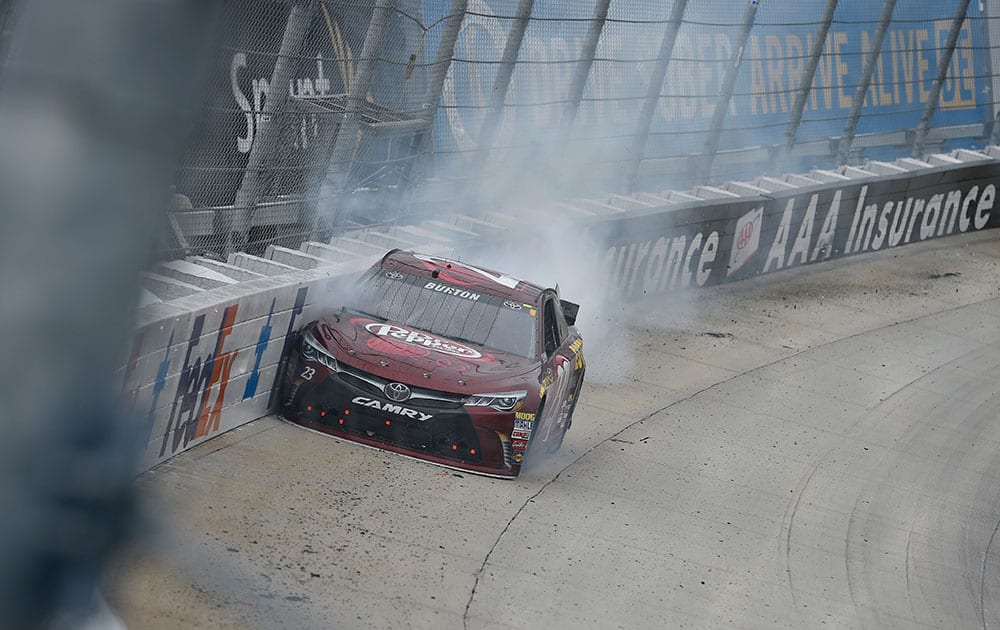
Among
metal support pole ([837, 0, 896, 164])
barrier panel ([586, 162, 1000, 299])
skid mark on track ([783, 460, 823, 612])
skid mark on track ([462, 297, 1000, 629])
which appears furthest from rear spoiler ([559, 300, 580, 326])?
metal support pole ([837, 0, 896, 164])

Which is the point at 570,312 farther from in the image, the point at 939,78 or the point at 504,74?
the point at 939,78

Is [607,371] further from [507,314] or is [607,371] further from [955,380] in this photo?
[955,380]

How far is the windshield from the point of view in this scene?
10266 mm

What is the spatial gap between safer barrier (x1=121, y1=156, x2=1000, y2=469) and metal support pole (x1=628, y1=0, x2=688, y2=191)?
0.91 metres

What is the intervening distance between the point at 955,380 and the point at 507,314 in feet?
22.2

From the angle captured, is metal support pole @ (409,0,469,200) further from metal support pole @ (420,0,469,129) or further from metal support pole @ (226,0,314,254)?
metal support pole @ (226,0,314,254)

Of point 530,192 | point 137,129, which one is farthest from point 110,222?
point 530,192

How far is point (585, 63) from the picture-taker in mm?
15734

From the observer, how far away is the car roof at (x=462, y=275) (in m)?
10.7

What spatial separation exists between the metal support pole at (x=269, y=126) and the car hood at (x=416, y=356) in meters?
1.60

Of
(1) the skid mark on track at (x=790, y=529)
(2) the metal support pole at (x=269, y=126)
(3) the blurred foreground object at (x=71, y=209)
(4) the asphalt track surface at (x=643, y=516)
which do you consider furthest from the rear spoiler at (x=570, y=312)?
(3) the blurred foreground object at (x=71, y=209)

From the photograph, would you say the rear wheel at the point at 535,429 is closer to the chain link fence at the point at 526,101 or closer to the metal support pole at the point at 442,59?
the chain link fence at the point at 526,101

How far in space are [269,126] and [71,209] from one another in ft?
27.0

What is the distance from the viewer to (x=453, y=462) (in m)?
9.60
